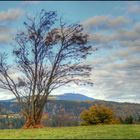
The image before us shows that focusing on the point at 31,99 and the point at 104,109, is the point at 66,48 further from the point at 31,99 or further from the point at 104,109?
the point at 104,109

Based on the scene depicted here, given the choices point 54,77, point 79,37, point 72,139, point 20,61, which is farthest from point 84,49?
point 72,139

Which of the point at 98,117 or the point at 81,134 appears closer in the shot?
the point at 81,134

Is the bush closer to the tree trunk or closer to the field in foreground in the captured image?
the tree trunk

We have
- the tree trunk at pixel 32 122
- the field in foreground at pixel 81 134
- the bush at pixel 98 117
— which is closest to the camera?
the field in foreground at pixel 81 134

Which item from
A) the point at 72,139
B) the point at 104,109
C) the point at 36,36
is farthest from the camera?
the point at 104,109

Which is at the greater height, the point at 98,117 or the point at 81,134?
the point at 98,117

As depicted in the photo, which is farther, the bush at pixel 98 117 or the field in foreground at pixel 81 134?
the bush at pixel 98 117

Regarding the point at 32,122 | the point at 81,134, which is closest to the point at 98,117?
the point at 32,122

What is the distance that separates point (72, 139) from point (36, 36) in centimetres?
2563

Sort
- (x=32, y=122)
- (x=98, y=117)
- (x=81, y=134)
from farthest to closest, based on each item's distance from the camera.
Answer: (x=98, y=117) → (x=32, y=122) → (x=81, y=134)

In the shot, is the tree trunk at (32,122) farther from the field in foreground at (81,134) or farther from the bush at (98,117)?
the bush at (98,117)

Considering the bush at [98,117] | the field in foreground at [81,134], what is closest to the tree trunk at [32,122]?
the field in foreground at [81,134]

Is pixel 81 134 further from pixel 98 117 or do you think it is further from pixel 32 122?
pixel 98 117

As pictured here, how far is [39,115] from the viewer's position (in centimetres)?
4716
